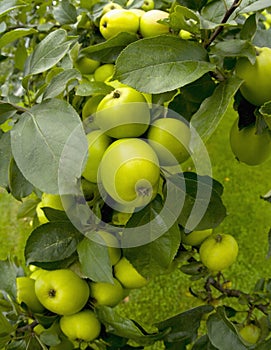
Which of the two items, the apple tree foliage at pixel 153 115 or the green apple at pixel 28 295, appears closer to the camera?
the apple tree foliage at pixel 153 115

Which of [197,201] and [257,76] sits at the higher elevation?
[257,76]

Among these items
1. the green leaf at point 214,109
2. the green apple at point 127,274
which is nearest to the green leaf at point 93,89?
the green leaf at point 214,109

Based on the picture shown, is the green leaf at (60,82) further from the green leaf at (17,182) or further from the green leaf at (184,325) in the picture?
the green leaf at (184,325)

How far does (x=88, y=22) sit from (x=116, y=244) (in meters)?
0.46

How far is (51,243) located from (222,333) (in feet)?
1.10

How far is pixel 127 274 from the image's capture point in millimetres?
749

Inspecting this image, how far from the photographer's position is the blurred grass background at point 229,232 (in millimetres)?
1825

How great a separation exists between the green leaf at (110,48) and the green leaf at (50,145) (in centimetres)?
14

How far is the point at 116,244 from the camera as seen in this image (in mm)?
717

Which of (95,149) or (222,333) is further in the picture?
(222,333)

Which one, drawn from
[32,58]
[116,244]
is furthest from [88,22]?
[116,244]

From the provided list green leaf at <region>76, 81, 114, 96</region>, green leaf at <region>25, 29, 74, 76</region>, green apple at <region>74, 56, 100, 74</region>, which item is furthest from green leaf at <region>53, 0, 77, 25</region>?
green leaf at <region>76, 81, 114, 96</region>

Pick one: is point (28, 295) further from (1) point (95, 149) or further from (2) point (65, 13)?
(2) point (65, 13)

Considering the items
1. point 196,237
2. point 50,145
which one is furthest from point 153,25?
point 196,237
